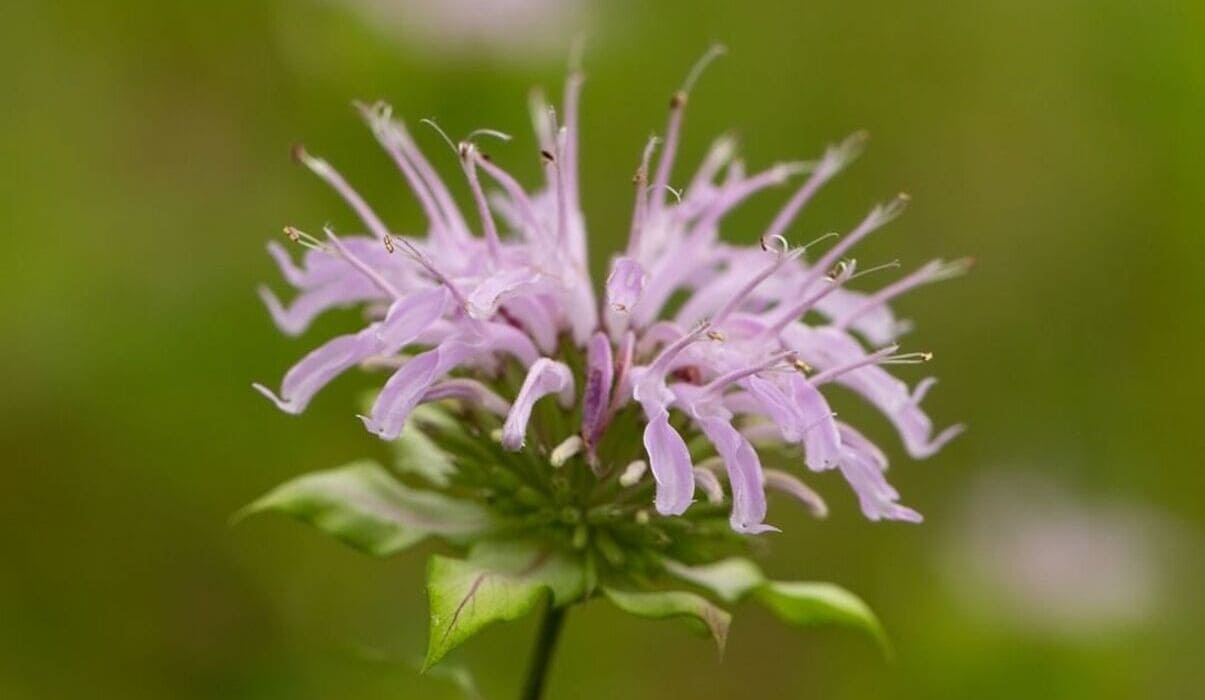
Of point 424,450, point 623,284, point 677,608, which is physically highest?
point 623,284

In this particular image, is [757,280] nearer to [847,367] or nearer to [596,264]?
[847,367]

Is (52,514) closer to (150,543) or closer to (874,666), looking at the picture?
(150,543)

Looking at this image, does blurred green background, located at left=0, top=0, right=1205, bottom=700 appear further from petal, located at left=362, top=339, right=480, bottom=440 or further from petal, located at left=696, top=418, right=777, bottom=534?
petal, located at left=696, top=418, right=777, bottom=534

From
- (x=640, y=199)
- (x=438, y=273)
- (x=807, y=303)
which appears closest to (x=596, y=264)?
(x=640, y=199)

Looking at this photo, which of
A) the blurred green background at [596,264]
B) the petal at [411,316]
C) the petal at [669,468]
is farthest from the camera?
the blurred green background at [596,264]

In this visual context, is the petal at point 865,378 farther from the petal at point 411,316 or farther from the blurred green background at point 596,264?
the blurred green background at point 596,264

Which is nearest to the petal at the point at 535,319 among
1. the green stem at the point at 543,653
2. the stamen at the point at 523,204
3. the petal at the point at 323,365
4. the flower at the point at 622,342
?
the flower at the point at 622,342
